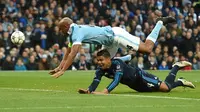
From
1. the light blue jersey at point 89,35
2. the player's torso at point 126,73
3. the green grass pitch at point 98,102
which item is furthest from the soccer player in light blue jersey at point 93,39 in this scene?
the green grass pitch at point 98,102

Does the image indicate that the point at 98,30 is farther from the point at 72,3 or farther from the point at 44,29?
the point at 72,3

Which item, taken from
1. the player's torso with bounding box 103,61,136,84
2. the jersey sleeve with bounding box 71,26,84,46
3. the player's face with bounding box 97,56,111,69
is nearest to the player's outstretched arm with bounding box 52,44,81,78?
the jersey sleeve with bounding box 71,26,84,46

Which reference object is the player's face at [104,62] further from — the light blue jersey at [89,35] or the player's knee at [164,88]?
the player's knee at [164,88]

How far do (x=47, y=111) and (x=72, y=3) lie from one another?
25.3 meters

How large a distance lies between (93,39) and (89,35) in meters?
0.15

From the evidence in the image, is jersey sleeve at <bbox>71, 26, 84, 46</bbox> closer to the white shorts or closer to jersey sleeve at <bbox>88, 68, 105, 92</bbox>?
jersey sleeve at <bbox>88, 68, 105, 92</bbox>

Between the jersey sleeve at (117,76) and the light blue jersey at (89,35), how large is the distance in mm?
782

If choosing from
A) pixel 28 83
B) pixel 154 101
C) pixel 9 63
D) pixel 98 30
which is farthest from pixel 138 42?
pixel 9 63

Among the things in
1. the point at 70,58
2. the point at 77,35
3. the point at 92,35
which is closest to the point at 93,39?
the point at 92,35

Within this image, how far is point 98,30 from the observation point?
16.6m

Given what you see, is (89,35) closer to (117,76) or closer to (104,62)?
(104,62)

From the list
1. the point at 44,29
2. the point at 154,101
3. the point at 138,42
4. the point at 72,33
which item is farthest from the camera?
the point at 44,29

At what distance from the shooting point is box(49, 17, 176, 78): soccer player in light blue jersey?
1591 centimetres

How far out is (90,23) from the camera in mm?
35344
